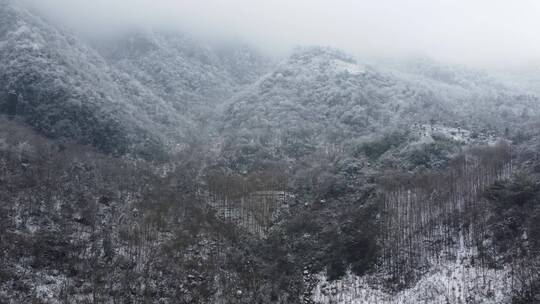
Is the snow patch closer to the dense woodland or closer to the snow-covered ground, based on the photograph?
the dense woodland

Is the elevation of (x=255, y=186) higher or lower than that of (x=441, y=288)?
higher

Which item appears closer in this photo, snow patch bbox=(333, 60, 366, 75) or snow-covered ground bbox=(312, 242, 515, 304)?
snow-covered ground bbox=(312, 242, 515, 304)

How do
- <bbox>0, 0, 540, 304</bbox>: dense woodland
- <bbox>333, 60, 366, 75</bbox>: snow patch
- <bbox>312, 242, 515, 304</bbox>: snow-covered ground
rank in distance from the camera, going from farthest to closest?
<bbox>333, 60, 366, 75</bbox>: snow patch, <bbox>0, 0, 540, 304</bbox>: dense woodland, <bbox>312, 242, 515, 304</bbox>: snow-covered ground

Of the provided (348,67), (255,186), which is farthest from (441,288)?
(348,67)

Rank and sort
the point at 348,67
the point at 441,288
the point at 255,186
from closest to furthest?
the point at 441,288 < the point at 255,186 < the point at 348,67

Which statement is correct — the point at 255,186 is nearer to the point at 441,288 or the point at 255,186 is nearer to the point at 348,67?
the point at 441,288

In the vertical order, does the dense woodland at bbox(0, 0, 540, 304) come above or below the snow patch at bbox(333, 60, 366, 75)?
below

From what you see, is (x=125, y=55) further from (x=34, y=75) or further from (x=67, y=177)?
(x=67, y=177)

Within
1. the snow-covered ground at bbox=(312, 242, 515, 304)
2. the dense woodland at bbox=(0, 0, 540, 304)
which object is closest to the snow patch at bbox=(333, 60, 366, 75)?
the dense woodland at bbox=(0, 0, 540, 304)

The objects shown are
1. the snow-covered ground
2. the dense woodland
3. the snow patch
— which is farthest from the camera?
the snow patch

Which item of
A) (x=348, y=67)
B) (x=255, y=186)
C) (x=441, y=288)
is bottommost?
(x=441, y=288)

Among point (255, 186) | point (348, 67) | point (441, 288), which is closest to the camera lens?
point (441, 288)
